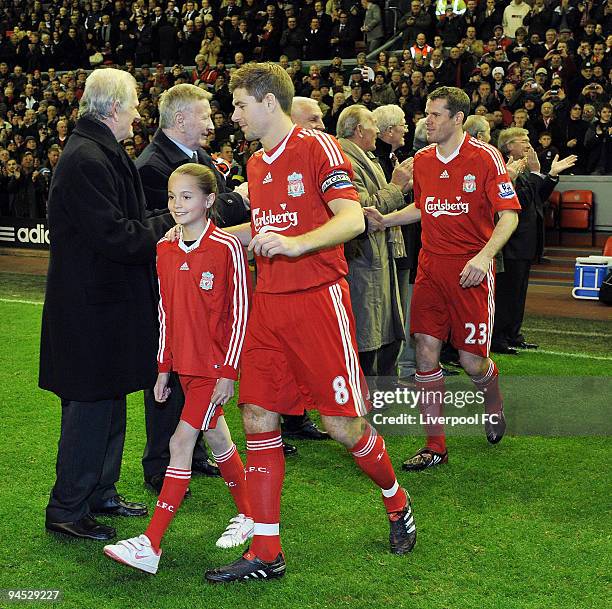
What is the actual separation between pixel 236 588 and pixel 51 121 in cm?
1922

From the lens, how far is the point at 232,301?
3.98 m

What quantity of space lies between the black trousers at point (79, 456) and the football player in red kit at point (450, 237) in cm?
188

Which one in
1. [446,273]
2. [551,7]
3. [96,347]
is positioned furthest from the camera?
[551,7]

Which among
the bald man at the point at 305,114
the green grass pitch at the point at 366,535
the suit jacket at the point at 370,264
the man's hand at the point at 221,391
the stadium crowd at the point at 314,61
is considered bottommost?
the green grass pitch at the point at 366,535

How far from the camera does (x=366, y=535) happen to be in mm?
4406

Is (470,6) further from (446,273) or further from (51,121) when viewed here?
(446,273)

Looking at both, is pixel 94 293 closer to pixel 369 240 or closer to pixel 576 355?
pixel 369 240

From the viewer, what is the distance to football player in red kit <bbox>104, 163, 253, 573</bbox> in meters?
3.92

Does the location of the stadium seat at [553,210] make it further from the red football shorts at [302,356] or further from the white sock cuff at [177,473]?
the white sock cuff at [177,473]

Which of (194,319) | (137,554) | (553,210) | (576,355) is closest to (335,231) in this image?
(194,319)

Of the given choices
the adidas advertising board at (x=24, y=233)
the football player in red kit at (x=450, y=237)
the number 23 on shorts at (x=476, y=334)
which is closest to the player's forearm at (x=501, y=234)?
the football player in red kit at (x=450, y=237)

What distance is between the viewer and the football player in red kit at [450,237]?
5508 millimetres

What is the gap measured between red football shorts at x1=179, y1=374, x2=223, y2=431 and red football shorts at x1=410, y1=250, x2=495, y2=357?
2000 millimetres

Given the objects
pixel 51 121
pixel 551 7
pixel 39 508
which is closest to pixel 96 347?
pixel 39 508
